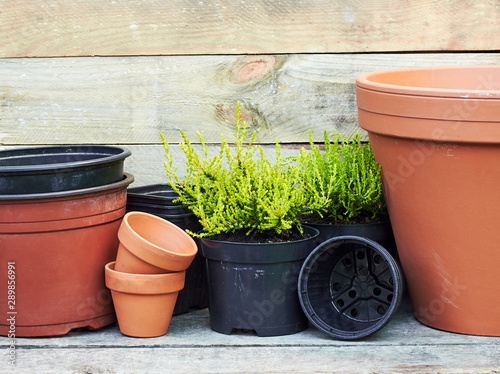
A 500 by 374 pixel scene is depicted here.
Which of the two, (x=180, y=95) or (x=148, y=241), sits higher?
(x=180, y=95)

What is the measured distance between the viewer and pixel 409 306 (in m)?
2.15

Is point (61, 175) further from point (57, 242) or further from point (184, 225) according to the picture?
point (184, 225)

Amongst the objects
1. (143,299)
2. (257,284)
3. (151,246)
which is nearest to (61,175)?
(151,246)

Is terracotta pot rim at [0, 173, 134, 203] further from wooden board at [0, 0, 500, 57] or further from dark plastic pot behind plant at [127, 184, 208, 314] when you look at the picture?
wooden board at [0, 0, 500, 57]

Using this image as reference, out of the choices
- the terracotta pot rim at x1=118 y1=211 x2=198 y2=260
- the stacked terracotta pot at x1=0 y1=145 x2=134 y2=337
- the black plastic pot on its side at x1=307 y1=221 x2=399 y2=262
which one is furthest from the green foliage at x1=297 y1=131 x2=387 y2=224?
the stacked terracotta pot at x1=0 y1=145 x2=134 y2=337

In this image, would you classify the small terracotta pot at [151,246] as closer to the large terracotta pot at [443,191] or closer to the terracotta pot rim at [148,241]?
the terracotta pot rim at [148,241]

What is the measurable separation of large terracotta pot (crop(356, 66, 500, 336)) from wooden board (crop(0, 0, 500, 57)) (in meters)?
0.46

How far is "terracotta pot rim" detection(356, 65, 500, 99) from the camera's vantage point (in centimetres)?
159

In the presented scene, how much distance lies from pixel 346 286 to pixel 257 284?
31cm

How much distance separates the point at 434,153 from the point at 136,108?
112cm

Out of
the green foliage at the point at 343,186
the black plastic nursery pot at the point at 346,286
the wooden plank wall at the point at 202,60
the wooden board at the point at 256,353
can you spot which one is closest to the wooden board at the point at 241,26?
the wooden plank wall at the point at 202,60

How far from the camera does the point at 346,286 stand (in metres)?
2.01

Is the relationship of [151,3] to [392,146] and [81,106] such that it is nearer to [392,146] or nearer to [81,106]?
[81,106]

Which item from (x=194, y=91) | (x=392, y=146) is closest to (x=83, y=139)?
(x=194, y=91)
